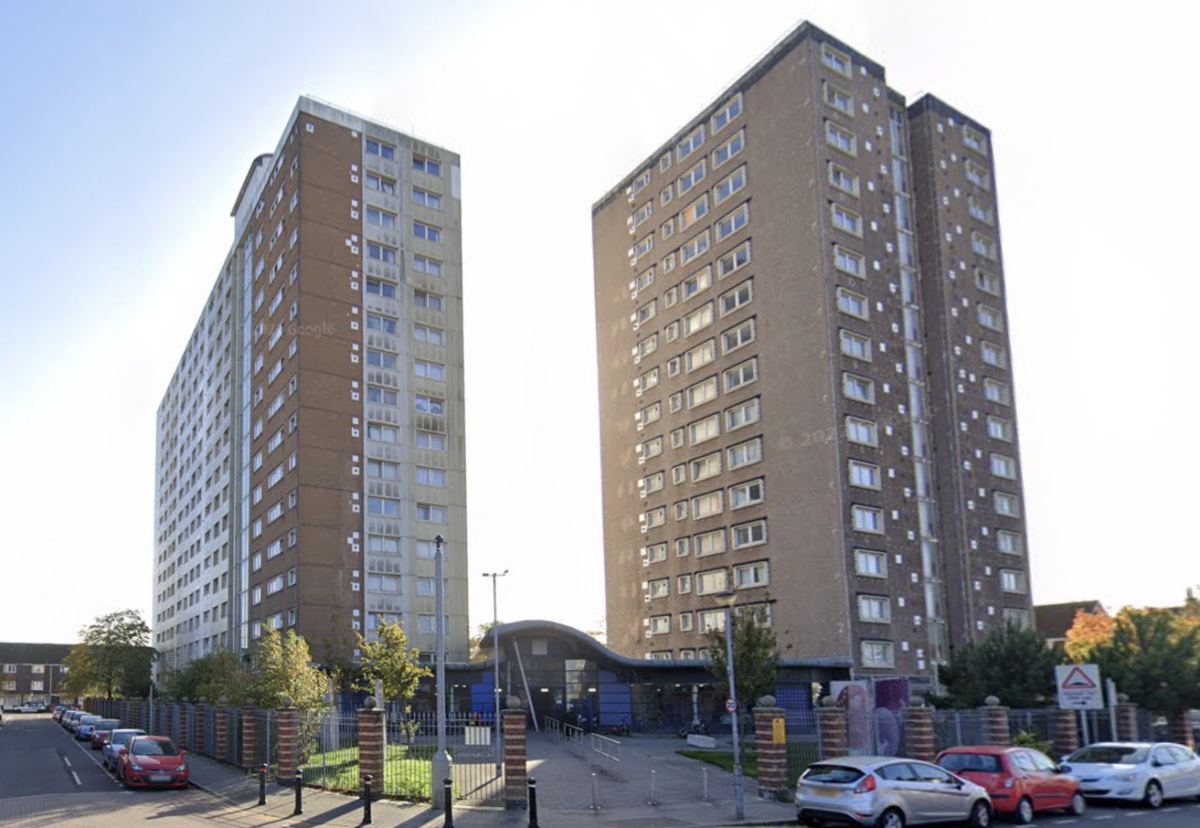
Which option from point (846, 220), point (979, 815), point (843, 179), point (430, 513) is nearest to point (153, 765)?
point (979, 815)

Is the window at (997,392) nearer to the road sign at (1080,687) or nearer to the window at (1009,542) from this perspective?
the window at (1009,542)

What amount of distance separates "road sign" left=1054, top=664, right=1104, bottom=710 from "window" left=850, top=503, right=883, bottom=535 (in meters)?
28.1

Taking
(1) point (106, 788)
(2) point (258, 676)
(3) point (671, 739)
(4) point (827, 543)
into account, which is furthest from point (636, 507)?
(1) point (106, 788)

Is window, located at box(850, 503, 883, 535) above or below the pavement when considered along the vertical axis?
above

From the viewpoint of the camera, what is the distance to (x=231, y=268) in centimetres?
9906

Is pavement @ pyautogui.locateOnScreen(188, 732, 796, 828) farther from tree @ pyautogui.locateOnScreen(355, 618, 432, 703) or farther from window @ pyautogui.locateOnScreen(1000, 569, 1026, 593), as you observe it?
window @ pyautogui.locateOnScreen(1000, 569, 1026, 593)

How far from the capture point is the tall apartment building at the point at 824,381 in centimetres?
6275

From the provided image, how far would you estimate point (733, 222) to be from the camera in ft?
236

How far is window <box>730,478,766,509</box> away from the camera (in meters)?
66.6

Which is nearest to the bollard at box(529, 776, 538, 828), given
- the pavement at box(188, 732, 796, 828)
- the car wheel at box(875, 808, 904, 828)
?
the pavement at box(188, 732, 796, 828)

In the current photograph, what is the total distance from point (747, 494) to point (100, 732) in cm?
3778

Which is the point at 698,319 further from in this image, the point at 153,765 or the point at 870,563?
the point at 153,765

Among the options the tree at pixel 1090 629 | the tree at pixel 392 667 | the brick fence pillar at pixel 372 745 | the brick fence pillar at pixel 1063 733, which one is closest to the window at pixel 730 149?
the tree at pixel 1090 629

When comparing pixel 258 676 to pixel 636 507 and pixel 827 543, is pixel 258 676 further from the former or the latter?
pixel 636 507
